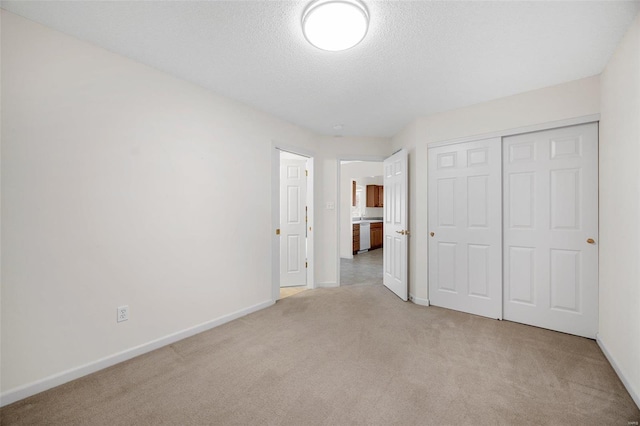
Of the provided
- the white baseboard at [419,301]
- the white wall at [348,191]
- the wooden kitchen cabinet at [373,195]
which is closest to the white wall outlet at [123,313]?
the white baseboard at [419,301]

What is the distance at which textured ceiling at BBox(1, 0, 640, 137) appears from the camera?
1.67 meters

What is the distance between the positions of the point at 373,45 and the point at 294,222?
2902 mm

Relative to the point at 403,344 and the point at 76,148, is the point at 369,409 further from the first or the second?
the point at 76,148

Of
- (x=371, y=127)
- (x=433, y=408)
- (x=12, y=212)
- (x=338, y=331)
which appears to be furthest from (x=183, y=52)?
(x=433, y=408)

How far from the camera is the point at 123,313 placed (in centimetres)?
219

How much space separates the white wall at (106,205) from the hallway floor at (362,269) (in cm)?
222

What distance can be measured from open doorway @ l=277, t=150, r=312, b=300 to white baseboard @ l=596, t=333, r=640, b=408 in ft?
10.7

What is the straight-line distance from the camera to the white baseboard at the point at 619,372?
1691 millimetres

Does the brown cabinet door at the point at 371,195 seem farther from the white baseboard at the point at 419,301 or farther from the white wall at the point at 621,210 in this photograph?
the white wall at the point at 621,210

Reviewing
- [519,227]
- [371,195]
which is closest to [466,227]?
[519,227]

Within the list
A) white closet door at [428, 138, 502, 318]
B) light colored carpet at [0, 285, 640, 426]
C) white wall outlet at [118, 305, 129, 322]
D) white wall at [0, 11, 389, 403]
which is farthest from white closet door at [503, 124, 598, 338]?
white wall outlet at [118, 305, 129, 322]

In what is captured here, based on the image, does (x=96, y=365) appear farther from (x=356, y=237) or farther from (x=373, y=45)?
(x=356, y=237)

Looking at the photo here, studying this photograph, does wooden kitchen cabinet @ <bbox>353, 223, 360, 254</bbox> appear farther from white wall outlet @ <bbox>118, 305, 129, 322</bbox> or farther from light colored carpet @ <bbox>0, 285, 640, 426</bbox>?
white wall outlet @ <bbox>118, 305, 129, 322</bbox>

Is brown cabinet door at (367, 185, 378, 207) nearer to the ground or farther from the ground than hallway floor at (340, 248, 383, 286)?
farther from the ground
